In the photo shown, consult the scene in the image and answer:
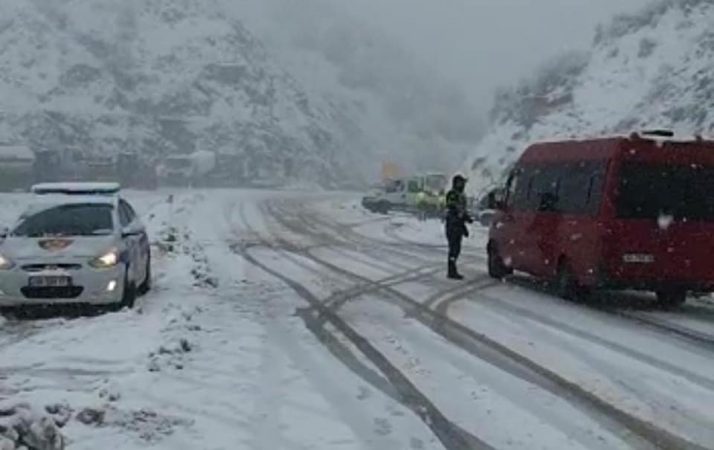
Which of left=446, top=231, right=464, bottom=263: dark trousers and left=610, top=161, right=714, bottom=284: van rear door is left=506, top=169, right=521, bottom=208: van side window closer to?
left=446, top=231, right=464, bottom=263: dark trousers

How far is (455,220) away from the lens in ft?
68.5

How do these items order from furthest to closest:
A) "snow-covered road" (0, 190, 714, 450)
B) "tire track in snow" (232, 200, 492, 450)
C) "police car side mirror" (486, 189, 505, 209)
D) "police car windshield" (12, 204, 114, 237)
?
"police car side mirror" (486, 189, 505, 209), "police car windshield" (12, 204, 114, 237), "snow-covered road" (0, 190, 714, 450), "tire track in snow" (232, 200, 492, 450)

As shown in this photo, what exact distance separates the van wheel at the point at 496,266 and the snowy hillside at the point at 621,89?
37.6 m

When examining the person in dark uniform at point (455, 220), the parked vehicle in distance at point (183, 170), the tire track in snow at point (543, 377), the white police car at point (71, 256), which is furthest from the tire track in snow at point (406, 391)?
the parked vehicle in distance at point (183, 170)

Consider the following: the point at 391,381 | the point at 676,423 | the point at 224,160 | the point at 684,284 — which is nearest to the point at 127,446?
the point at 391,381

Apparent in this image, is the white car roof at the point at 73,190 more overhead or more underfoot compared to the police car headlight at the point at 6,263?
more overhead

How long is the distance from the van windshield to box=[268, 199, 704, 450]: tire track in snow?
10.8ft

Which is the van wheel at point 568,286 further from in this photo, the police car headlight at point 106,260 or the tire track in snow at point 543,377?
the police car headlight at point 106,260

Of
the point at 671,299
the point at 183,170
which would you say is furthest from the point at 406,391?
the point at 183,170

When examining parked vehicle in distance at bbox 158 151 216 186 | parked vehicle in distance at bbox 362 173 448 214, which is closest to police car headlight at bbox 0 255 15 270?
parked vehicle in distance at bbox 362 173 448 214

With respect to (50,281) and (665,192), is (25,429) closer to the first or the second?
(50,281)

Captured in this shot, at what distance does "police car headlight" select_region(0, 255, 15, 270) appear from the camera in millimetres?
14539

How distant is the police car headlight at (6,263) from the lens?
14.5 m

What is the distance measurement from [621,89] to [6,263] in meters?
56.2
